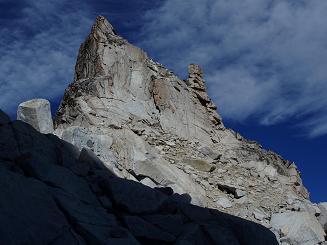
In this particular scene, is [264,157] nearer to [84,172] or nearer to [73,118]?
[73,118]

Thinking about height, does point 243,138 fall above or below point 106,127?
above

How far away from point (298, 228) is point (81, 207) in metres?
13.5

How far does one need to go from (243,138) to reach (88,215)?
75.2 ft

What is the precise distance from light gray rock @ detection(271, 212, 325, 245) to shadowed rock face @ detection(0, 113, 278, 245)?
7.70m

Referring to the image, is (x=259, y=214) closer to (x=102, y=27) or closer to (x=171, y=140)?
(x=171, y=140)

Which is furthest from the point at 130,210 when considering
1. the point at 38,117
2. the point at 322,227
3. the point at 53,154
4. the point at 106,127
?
the point at 322,227

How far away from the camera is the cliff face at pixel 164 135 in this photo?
2261 cm

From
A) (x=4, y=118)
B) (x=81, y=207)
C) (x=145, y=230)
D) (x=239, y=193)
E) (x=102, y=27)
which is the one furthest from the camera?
(x=102, y=27)

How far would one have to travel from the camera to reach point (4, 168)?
39.8 ft

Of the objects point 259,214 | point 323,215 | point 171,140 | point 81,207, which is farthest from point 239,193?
point 81,207

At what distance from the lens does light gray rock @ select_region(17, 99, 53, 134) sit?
60.7 ft

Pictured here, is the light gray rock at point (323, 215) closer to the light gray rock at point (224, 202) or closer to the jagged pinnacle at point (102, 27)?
the light gray rock at point (224, 202)

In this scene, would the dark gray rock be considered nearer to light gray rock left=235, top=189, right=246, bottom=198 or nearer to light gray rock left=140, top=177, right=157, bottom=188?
light gray rock left=140, top=177, right=157, bottom=188

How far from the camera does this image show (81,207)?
12844 mm
